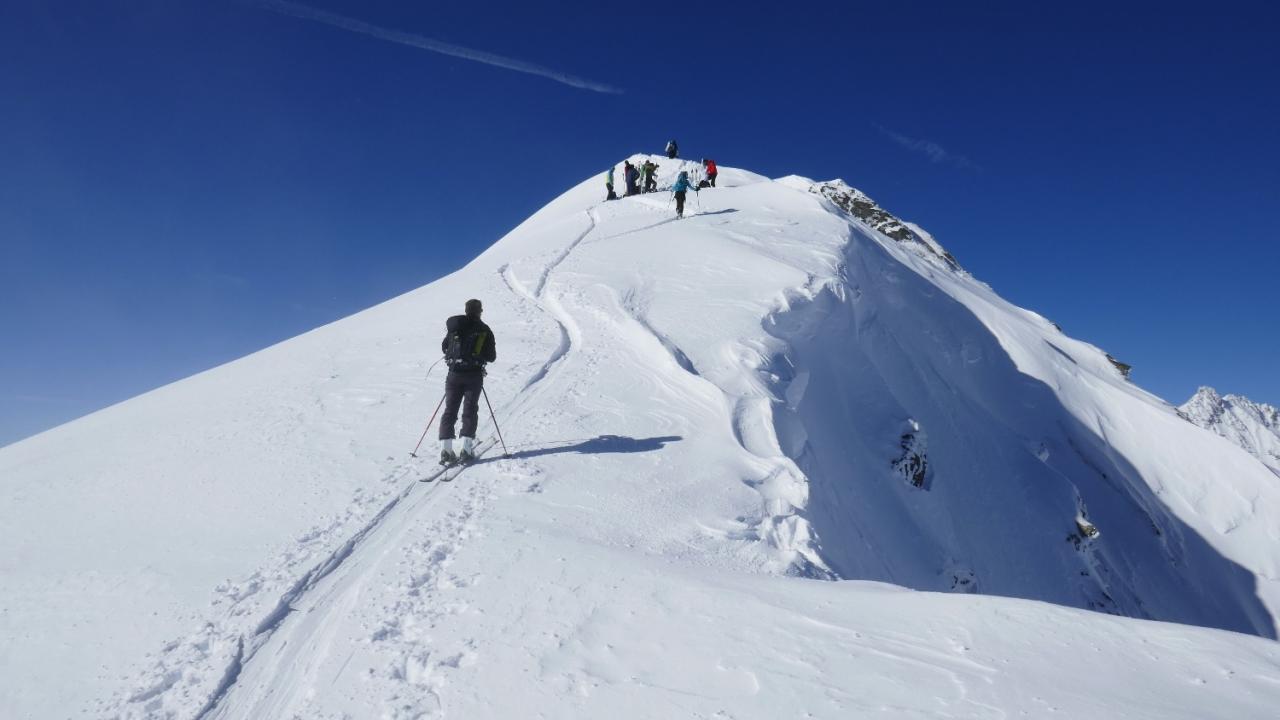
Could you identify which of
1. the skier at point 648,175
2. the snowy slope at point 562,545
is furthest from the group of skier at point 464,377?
the skier at point 648,175

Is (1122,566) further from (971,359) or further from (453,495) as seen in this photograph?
(453,495)

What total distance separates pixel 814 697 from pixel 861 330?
1751 cm

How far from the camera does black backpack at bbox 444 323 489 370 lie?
7.84 meters

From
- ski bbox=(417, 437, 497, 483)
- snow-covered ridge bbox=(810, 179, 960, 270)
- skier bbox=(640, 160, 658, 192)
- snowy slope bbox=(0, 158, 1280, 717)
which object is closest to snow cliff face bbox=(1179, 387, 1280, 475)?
snow-covered ridge bbox=(810, 179, 960, 270)

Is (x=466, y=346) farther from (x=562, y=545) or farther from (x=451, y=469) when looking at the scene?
(x=562, y=545)

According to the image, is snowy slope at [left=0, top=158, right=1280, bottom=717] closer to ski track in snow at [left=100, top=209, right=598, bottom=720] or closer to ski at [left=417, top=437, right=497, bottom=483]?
ski track in snow at [left=100, top=209, right=598, bottom=720]

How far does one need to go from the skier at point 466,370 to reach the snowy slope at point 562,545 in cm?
55

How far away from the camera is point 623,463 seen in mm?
7578

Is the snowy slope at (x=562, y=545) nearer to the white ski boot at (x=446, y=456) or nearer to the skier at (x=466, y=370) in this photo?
the white ski boot at (x=446, y=456)

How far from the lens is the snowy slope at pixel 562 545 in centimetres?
384

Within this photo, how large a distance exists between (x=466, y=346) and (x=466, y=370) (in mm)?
293

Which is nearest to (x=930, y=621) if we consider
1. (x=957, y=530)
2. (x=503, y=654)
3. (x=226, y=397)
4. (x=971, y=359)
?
(x=503, y=654)

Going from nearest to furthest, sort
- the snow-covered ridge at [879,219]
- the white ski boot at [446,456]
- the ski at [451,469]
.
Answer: the ski at [451,469]
the white ski boot at [446,456]
the snow-covered ridge at [879,219]

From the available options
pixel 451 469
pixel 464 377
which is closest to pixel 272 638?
pixel 451 469
